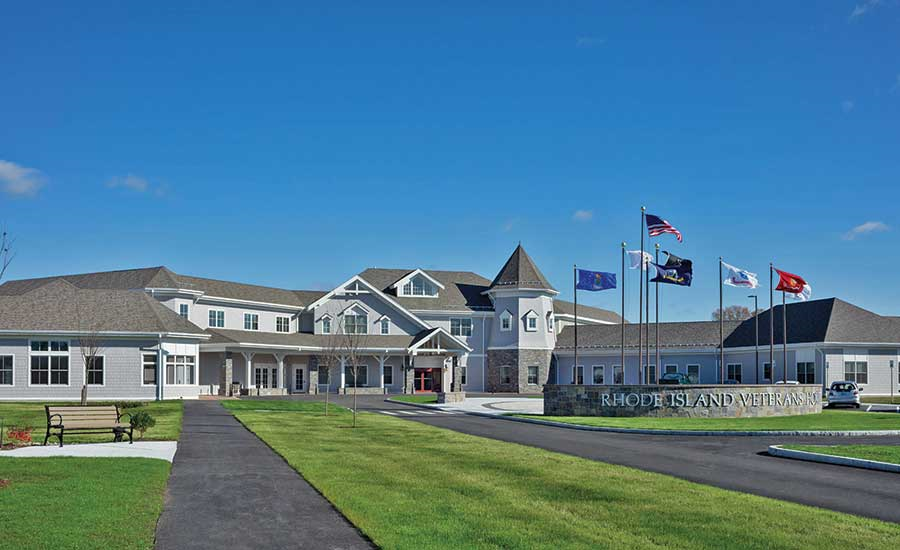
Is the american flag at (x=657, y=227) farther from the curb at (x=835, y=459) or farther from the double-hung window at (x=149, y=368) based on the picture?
the double-hung window at (x=149, y=368)

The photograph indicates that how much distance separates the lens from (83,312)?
152 feet

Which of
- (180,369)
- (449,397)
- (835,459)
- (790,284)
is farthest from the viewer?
(449,397)

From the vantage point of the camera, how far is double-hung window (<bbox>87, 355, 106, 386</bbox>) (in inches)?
1763

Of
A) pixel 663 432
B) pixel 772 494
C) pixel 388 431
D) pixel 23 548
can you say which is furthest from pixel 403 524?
pixel 663 432

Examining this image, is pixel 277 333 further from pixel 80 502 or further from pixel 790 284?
pixel 80 502

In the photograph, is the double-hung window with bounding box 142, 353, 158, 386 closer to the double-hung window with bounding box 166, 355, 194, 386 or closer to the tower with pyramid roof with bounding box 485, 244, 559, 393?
the double-hung window with bounding box 166, 355, 194, 386

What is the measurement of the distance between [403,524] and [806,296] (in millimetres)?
33038

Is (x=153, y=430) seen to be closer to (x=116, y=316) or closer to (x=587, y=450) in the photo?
(x=587, y=450)

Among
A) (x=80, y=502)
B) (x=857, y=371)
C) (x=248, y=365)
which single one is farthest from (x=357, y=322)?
(x=80, y=502)

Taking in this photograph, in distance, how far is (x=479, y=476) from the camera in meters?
15.3

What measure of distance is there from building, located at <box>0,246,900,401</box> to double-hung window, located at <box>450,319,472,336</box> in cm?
10

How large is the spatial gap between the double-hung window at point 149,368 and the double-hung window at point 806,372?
124 ft

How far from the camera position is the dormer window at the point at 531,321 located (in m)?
67.2

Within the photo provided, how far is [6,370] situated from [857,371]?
4740 centimetres
